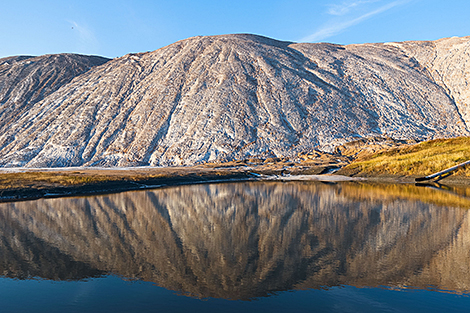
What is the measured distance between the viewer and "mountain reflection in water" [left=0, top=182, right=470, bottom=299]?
9.52m

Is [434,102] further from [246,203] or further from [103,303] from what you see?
[103,303]

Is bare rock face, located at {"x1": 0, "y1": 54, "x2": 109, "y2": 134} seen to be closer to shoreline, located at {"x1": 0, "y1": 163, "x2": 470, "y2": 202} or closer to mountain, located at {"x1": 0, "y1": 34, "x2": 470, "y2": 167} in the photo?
mountain, located at {"x1": 0, "y1": 34, "x2": 470, "y2": 167}

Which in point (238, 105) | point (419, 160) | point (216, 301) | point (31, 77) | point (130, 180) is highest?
point (31, 77)

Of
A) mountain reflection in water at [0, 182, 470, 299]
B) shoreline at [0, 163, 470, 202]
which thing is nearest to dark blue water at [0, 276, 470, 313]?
mountain reflection in water at [0, 182, 470, 299]

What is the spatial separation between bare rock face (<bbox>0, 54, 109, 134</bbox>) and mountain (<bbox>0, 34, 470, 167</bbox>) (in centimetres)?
443

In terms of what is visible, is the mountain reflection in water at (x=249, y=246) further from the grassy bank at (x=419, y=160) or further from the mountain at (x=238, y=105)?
the mountain at (x=238, y=105)

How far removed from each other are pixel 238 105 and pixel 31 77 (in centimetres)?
6887

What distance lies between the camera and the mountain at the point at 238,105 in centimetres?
7125

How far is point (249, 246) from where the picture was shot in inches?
504

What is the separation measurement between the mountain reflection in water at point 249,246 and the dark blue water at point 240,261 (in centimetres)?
5

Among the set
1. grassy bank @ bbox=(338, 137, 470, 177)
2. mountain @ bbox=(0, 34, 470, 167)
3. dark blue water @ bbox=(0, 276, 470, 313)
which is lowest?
dark blue water @ bbox=(0, 276, 470, 313)

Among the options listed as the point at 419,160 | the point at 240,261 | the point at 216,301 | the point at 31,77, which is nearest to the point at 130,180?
the point at 240,261

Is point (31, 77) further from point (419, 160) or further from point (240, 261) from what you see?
point (240, 261)

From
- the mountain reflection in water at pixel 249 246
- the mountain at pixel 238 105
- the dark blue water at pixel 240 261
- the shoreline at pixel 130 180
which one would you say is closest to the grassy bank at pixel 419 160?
the shoreline at pixel 130 180
